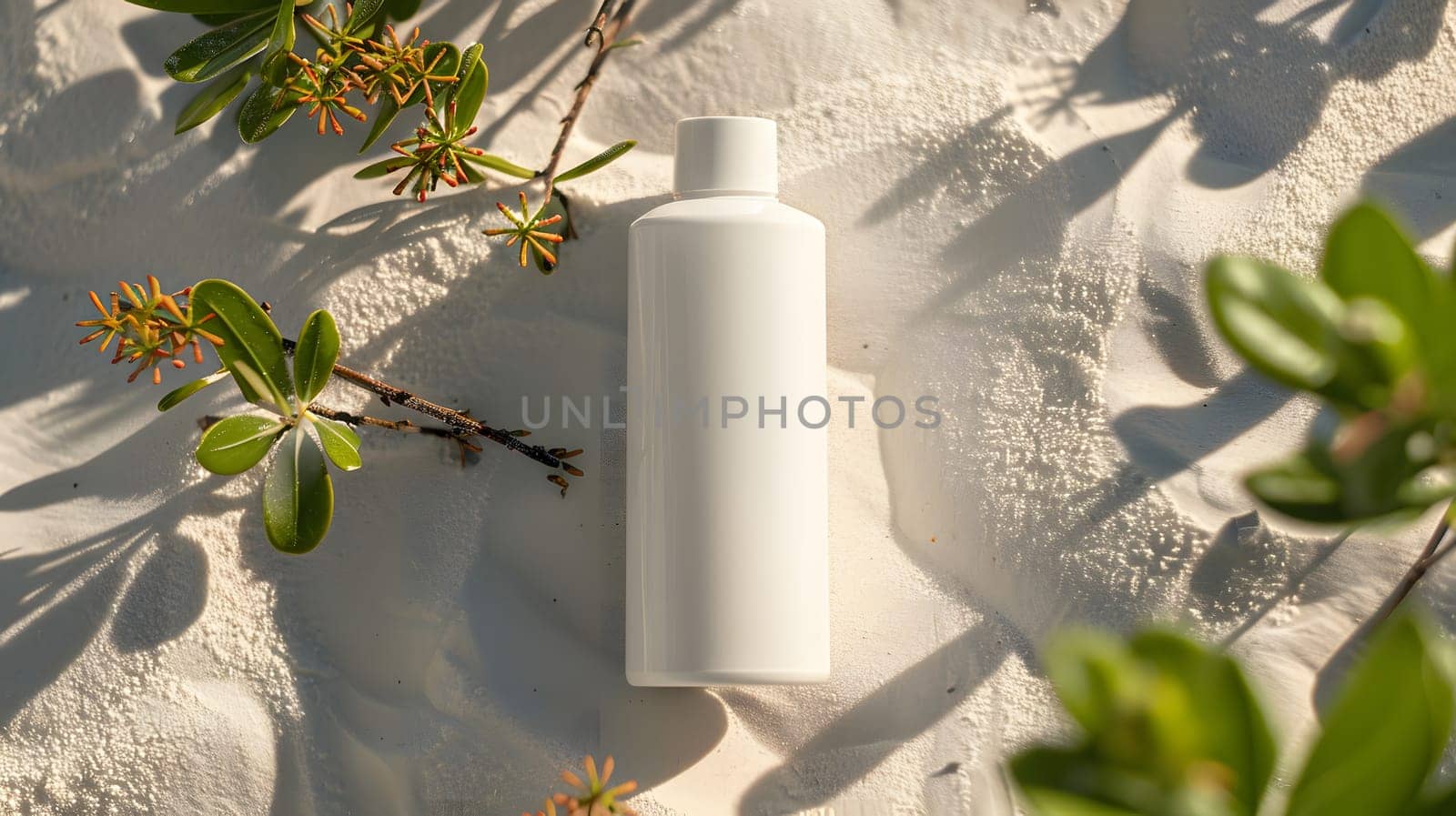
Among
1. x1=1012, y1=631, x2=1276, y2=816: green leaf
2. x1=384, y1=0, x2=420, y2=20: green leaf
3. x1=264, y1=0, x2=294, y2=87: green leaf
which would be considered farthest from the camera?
x1=384, y1=0, x2=420, y2=20: green leaf

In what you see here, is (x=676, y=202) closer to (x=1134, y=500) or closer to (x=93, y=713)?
(x=1134, y=500)

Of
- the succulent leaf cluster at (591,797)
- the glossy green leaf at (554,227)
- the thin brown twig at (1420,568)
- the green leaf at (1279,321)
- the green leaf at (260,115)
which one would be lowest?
the succulent leaf cluster at (591,797)

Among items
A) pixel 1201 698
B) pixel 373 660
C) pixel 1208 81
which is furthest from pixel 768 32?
pixel 1201 698

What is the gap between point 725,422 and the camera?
701 mm

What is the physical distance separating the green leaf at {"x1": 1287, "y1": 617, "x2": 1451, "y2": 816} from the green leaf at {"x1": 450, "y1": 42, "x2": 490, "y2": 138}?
0.64m

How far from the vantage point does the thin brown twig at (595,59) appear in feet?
2.53

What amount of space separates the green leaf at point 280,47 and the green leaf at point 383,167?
0.08m

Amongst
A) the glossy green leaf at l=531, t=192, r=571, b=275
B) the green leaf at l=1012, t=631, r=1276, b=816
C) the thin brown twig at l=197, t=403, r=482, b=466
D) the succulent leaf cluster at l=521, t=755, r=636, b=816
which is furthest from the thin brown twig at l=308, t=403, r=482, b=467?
the green leaf at l=1012, t=631, r=1276, b=816

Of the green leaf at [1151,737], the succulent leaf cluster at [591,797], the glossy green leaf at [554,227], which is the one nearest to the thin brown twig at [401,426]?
the glossy green leaf at [554,227]

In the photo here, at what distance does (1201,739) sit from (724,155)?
0.54 metres

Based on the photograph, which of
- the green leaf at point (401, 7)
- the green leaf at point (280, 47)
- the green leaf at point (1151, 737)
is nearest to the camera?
the green leaf at point (1151, 737)

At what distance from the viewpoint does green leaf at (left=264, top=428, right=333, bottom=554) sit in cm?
69

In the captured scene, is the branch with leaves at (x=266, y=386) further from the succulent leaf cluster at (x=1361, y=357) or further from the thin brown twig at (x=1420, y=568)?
the thin brown twig at (x=1420, y=568)

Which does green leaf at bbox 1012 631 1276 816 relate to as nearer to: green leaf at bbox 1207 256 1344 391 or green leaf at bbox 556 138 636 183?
green leaf at bbox 1207 256 1344 391
